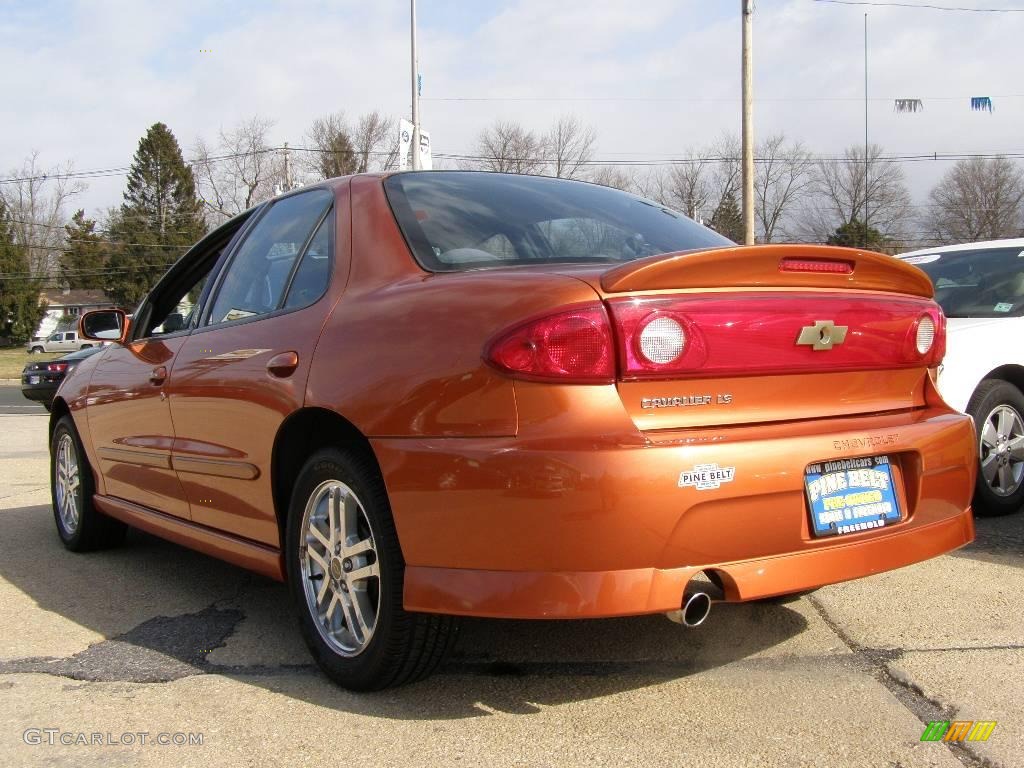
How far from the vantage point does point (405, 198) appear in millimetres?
3283

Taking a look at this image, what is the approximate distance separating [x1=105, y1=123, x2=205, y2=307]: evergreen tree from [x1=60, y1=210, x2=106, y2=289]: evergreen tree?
2.38 metres

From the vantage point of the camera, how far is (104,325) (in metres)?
4.85

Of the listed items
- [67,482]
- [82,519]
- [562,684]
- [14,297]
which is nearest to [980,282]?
[562,684]

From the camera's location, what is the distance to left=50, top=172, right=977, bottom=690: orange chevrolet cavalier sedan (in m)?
2.44

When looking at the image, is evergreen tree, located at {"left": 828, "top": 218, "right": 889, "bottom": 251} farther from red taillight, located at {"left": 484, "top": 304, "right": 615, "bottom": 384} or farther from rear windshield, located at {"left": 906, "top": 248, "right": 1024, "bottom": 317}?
red taillight, located at {"left": 484, "top": 304, "right": 615, "bottom": 384}

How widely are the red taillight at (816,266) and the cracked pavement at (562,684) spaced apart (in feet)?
4.13

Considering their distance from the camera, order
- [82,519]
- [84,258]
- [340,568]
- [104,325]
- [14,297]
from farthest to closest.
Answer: [84,258] < [14,297] < [82,519] < [104,325] < [340,568]

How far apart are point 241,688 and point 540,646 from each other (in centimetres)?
101

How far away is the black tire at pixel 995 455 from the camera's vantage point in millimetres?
5043

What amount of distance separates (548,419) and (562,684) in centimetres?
104

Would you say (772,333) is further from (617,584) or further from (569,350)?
(617,584)

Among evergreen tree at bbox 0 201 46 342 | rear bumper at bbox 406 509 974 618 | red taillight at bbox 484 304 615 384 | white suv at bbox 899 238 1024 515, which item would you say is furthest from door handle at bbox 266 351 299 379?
evergreen tree at bbox 0 201 46 342

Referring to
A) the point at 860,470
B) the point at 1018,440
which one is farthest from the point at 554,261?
the point at 1018,440

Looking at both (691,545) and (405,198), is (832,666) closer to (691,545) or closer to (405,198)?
(691,545)
